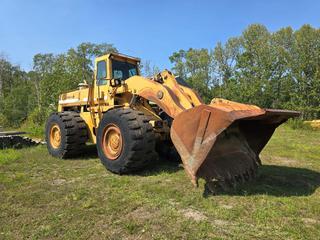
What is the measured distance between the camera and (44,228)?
362 centimetres

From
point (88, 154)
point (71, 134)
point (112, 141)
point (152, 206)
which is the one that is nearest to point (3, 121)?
point (88, 154)

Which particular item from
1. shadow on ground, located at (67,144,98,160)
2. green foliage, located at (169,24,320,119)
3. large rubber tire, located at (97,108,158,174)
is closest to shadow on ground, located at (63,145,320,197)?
large rubber tire, located at (97,108,158,174)

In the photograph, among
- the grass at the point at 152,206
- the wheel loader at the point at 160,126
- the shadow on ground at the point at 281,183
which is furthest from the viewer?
the shadow on ground at the point at 281,183

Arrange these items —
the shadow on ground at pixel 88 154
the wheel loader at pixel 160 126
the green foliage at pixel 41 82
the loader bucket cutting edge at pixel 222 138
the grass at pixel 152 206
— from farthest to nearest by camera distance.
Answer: the green foliage at pixel 41 82 < the shadow on ground at pixel 88 154 < the wheel loader at pixel 160 126 < the loader bucket cutting edge at pixel 222 138 < the grass at pixel 152 206

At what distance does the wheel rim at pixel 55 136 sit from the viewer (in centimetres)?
838

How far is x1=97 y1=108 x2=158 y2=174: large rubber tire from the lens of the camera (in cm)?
564

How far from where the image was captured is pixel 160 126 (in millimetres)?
6379

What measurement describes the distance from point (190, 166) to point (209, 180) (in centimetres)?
60

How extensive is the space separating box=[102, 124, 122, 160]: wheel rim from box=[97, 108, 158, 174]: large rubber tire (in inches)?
4.7

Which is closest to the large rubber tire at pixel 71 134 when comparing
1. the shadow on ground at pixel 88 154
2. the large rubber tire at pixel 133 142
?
the shadow on ground at pixel 88 154

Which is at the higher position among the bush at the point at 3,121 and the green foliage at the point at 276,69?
the green foliage at the point at 276,69

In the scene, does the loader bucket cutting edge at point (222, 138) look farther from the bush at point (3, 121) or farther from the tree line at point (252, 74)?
the bush at point (3, 121)

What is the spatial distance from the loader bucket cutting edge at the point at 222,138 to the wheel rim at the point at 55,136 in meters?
4.62

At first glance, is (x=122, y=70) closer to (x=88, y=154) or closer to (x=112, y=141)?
(x=112, y=141)
